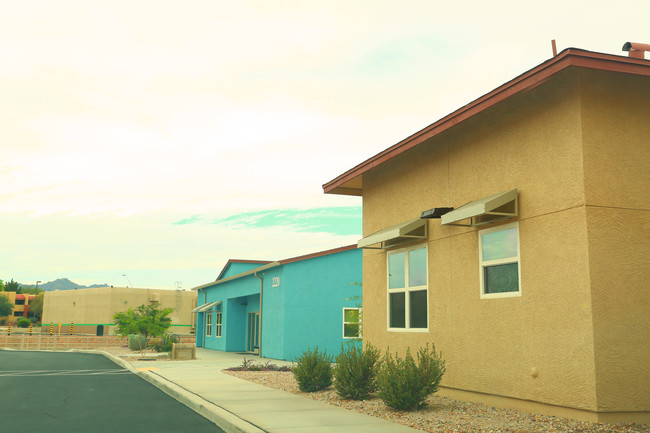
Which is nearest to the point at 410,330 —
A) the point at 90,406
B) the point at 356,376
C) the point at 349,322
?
the point at 356,376

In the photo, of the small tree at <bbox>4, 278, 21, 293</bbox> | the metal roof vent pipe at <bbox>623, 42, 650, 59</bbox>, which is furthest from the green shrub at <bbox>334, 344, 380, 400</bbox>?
the small tree at <bbox>4, 278, 21, 293</bbox>

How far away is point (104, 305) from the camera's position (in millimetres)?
92688

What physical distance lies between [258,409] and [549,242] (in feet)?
18.1

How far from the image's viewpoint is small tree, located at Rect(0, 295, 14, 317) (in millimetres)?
114750

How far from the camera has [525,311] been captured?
973 centimetres

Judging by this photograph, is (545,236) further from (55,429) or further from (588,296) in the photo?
(55,429)

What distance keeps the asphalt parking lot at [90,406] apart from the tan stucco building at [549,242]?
4.68 metres

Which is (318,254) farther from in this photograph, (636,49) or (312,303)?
(636,49)

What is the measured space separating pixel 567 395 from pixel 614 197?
282 centimetres

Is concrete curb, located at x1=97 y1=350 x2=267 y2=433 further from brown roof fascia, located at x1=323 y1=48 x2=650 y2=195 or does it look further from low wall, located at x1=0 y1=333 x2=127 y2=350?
low wall, located at x1=0 y1=333 x2=127 y2=350

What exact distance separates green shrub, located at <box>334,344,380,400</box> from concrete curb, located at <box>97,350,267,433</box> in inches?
91.7

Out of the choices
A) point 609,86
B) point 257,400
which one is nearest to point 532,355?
point 609,86

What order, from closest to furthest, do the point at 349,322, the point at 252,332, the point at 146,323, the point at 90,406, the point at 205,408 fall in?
the point at 205,408
the point at 90,406
the point at 349,322
the point at 146,323
the point at 252,332

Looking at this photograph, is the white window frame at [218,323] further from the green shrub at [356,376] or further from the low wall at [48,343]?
the green shrub at [356,376]
